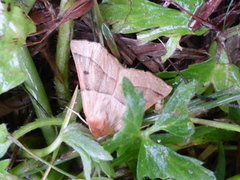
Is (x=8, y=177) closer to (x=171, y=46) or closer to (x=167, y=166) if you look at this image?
(x=167, y=166)

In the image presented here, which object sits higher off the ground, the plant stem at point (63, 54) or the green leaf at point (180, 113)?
the plant stem at point (63, 54)

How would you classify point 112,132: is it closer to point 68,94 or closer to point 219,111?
point 68,94

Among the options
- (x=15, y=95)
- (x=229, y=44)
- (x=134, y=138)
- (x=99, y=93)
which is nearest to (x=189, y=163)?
(x=134, y=138)

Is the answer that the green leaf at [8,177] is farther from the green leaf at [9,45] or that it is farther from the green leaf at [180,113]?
the green leaf at [180,113]

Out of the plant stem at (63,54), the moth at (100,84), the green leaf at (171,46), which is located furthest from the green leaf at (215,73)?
the plant stem at (63,54)

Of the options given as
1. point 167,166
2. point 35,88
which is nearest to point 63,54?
point 35,88

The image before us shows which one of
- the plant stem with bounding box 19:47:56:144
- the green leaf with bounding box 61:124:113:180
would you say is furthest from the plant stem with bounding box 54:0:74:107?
the green leaf with bounding box 61:124:113:180
